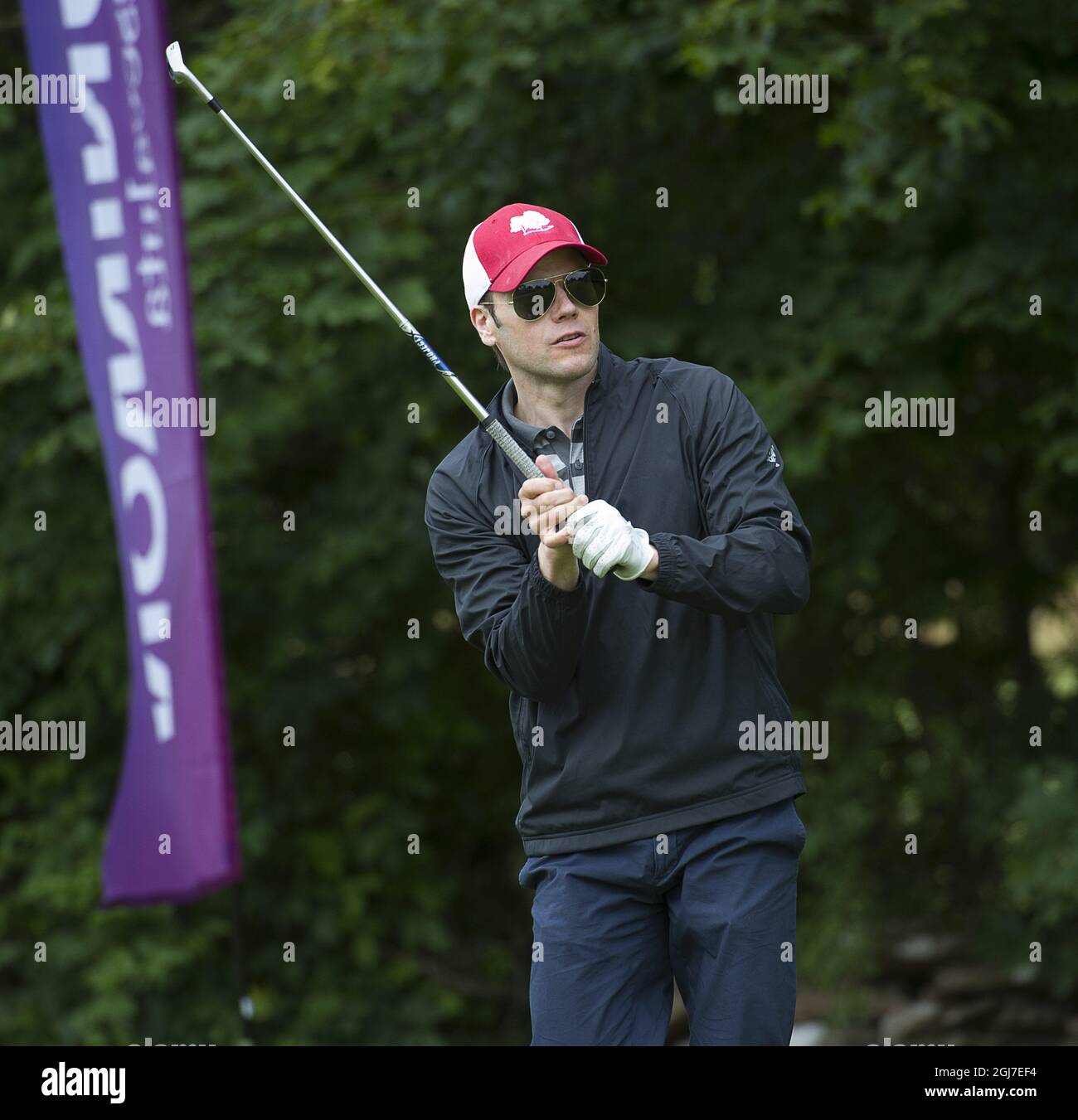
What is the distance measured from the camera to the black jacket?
2.64 meters

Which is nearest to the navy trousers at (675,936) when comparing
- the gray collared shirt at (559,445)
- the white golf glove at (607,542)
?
the white golf glove at (607,542)

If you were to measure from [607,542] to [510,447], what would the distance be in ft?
1.17

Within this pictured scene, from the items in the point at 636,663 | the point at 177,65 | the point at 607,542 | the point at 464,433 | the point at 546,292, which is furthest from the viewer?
the point at 464,433

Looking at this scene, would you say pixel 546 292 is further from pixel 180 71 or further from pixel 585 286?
pixel 180 71

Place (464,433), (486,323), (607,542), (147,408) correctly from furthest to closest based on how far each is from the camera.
→ (464,433)
(147,408)
(486,323)
(607,542)

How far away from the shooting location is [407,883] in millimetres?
7992

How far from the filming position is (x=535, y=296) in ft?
9.36

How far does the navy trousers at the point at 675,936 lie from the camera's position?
2.66 meters

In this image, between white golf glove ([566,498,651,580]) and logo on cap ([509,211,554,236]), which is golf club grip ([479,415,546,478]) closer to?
white golf glove ([566,498,651,580])

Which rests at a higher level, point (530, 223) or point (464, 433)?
point (464, 433)

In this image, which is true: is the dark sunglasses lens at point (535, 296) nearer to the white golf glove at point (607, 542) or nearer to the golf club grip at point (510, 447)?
the golf club grip at point (510, 447)

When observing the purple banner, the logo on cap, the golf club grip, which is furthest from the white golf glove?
the purple banner

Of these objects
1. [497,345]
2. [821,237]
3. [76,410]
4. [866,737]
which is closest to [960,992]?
[866,737]

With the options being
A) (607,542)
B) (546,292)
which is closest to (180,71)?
(546,292)
